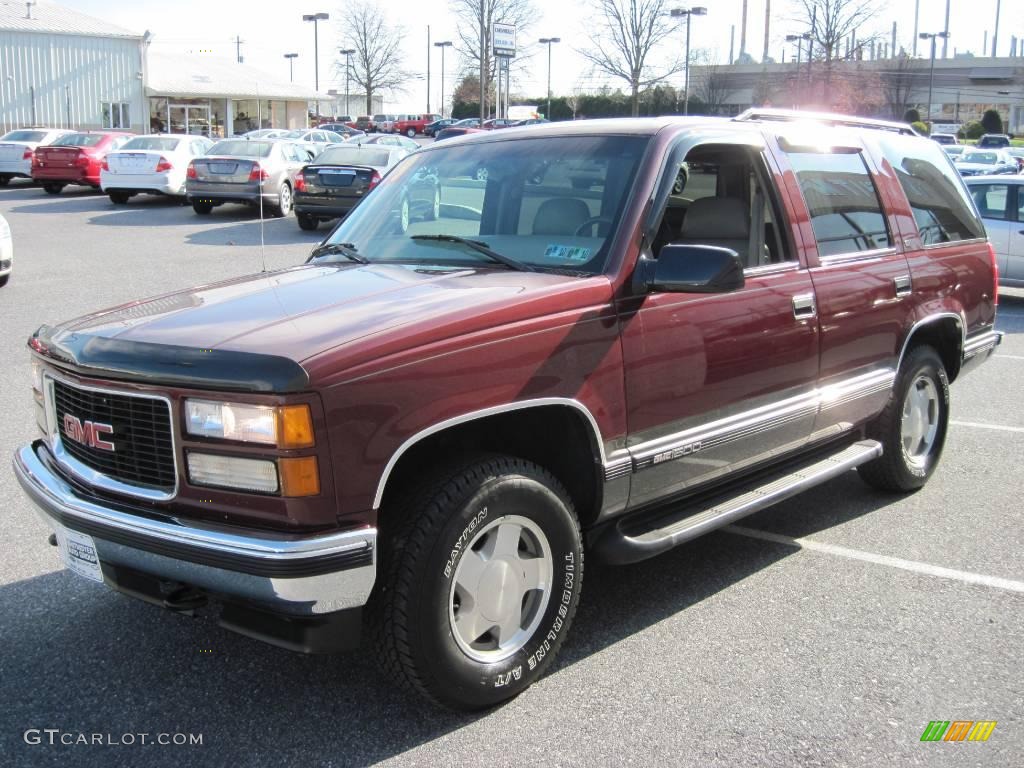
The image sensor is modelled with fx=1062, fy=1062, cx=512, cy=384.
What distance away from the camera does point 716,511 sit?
4207mm

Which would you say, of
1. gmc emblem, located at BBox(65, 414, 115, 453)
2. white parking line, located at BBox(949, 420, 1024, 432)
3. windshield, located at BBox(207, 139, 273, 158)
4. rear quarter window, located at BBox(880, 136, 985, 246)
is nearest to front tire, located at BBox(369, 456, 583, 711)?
gmc emblem, located at BBox(65, 414, 115, 453)

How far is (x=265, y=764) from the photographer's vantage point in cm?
313

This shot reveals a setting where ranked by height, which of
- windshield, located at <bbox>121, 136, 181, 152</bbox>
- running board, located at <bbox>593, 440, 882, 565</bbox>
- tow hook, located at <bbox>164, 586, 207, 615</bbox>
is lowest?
running board, located at <bbox>593, 440, 882, 565</bbox>

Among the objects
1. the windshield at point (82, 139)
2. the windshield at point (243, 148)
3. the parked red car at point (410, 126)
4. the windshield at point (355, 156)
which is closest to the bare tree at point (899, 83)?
Answer: the parked red car at point (410, 126)

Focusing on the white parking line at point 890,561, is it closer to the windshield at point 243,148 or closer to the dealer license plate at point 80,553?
the dealer license plate at point 80,553

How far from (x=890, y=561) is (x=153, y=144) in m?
22.9

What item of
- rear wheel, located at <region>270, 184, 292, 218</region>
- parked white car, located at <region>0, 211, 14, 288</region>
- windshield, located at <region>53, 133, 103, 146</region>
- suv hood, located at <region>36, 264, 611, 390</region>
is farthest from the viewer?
windshield, located at <region>53, 133, 103, 146</region>

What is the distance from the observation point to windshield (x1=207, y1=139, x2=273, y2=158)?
2197 centimetres

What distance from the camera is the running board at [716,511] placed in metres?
3.83

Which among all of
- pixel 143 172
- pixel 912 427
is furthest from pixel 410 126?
pixel 912 427

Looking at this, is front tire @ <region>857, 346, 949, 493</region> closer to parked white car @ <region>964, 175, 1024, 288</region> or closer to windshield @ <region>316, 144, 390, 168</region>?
parked white car @ <region>964, 175, 1024, 288</region>

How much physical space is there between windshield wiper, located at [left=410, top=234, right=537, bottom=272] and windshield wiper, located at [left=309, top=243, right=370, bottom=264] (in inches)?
9.6

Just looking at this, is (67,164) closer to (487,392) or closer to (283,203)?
(283,203)

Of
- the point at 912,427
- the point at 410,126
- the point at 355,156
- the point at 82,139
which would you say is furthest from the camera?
the point at 410,126
